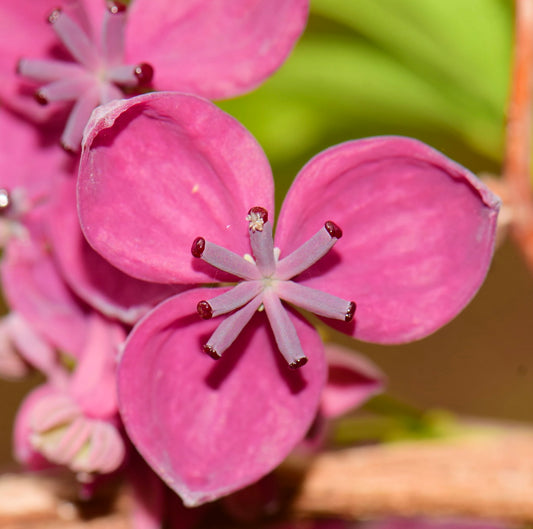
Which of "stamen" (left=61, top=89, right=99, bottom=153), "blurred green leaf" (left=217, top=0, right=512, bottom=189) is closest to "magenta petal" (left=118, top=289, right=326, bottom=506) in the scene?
"stamen" (left=61, top=89, right=99, bottom=153)

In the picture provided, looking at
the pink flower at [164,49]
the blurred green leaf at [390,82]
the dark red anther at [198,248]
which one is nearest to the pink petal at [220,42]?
the pink flower at [164,49]

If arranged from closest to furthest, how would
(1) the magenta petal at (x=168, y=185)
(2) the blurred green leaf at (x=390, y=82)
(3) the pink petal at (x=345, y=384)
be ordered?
(1) the magenta petal at (x=168, y=185) < (3) the pink petal at (x=345, y=384) < (2) the blurred green leaf at (x=390, y=82)

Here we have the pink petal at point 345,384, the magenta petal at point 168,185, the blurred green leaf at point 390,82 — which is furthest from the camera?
the blurred green leaf at point 390,82

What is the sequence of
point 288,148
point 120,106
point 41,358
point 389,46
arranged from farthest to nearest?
point 288,148, point 389,46, point 41,358, point 120,106

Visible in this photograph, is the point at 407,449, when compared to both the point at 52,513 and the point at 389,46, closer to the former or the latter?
the point at 52,513

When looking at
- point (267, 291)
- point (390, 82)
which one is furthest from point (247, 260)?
point (390, 82)

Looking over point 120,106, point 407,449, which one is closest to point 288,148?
point 407,449

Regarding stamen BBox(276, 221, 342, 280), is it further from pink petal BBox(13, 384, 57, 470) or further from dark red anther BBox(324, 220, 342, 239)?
pink petal BBox(13, 384, 57, 470)

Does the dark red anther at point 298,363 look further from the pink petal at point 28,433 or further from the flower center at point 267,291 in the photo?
the pink petal at point 28,433
